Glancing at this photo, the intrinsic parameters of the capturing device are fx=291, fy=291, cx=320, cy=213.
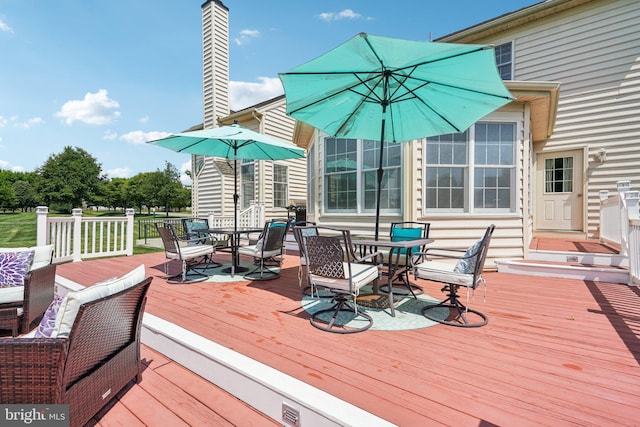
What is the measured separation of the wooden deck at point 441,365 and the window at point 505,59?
6537 millimetres

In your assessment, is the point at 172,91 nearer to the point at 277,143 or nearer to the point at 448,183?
the point at 277,143

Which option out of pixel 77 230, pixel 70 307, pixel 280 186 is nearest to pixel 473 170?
pixel 70 307

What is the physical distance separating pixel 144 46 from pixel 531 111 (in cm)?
1195

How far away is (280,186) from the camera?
415 inches

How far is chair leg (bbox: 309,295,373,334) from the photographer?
277cm

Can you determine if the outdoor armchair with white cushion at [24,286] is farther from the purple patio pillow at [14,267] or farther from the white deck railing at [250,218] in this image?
the white deck railing at [250,218]

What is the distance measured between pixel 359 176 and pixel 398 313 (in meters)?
3.24

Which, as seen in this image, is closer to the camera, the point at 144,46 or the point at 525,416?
the point at 525,416

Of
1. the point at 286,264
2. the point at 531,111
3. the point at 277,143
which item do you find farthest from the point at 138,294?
the point at 531,111

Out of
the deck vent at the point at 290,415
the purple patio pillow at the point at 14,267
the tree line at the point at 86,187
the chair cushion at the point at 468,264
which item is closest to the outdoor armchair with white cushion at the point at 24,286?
the purple patio pillow at the point at 14,267

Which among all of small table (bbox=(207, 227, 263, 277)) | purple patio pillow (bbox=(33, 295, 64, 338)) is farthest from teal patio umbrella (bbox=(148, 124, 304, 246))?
purple patio pillow (bbox=(33, 295, 64, 338))

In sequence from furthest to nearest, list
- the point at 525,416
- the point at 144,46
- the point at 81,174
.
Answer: the point at 81,174 < the point at 144,46 < the point at 525,416

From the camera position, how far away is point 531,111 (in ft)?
18.1

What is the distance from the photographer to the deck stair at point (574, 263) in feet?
14.8
